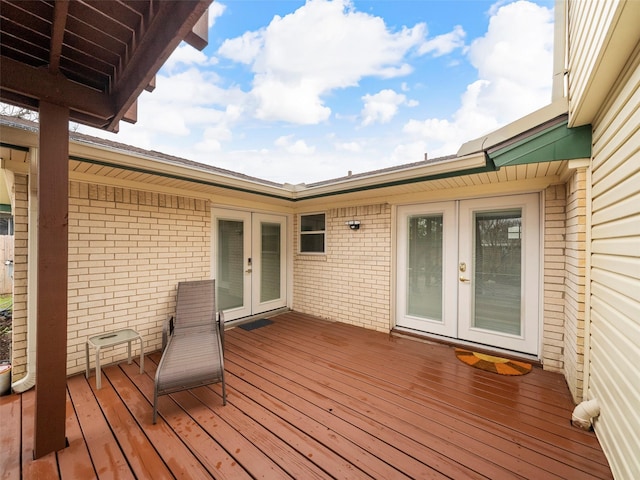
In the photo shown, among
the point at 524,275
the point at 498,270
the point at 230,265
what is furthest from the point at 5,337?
the point at 524,275

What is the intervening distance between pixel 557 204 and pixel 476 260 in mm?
1162

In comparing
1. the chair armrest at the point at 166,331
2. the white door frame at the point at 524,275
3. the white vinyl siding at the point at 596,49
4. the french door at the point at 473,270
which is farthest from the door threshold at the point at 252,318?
the white vinyl siding at the point at 596,49

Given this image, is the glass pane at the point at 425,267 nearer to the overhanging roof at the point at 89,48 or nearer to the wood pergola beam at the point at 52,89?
the overhanging roof at the point at 89,48

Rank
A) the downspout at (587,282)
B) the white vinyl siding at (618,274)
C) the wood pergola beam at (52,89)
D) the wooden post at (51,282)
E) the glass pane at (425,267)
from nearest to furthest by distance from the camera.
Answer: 1. the white vinyl siding at (618,274)
2. the wood pergola beam at (52,89)
3. the wooden post at (51,282)
4. the downspout at (587,282)
5. the glass pane at (425,267)

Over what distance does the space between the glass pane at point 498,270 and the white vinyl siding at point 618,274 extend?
138 cm

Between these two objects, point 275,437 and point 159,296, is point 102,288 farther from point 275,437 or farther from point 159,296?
point 275,437

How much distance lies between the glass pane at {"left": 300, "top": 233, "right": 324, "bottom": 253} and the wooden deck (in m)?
2.66

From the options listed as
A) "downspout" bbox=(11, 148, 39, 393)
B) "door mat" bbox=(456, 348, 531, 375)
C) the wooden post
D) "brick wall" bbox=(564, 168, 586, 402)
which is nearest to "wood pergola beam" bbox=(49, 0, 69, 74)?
the wooden post

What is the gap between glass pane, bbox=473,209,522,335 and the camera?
11.7ft

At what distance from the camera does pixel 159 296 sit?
3863 mm

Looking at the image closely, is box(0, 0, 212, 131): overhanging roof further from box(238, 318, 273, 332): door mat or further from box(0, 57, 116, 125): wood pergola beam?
box(238, 318, 273, 332): door mat

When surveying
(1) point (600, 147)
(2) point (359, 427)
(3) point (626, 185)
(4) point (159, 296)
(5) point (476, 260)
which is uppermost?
(1) point (600, 147)

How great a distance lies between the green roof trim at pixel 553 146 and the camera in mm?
2301

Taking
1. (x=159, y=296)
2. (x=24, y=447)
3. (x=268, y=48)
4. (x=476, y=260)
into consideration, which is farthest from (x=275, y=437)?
(x=268, y=48)
